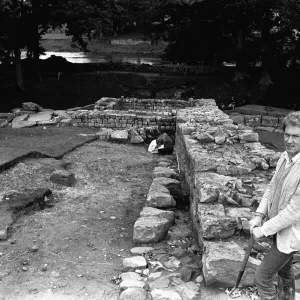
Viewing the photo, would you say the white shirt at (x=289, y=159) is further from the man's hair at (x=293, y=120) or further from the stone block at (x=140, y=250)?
the stone block at (x=140, y=250)

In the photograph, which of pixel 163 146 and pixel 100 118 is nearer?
pixel 163 146

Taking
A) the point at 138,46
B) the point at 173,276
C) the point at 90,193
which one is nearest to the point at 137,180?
the point at 90,193

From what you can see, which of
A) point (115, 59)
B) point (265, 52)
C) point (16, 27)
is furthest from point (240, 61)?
point (115, 59)

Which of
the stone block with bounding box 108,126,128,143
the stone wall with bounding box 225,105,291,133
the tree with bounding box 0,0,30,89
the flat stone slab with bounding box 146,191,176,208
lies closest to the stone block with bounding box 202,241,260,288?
the flat stone slab with bounding box 146,191,176,208

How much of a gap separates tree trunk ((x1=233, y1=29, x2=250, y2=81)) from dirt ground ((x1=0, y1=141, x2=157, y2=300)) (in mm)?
15779

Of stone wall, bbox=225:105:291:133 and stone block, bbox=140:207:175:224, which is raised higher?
stone block, bbox=140:207:175:224

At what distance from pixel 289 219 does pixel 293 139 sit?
2.07 ft

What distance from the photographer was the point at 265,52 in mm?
23078

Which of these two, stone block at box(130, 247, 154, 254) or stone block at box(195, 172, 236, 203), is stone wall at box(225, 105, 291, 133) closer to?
stone block at box(195, 172, 236, 203)

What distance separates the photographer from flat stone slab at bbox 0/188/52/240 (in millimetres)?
6273

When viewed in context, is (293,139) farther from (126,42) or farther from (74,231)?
(126,42)

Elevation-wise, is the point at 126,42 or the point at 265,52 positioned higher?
the point at 265,52

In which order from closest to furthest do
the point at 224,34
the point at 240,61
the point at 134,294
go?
the point at 134,294 → the point at 240,61 → the point at 224,34

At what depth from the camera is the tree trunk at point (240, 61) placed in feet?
78.8
